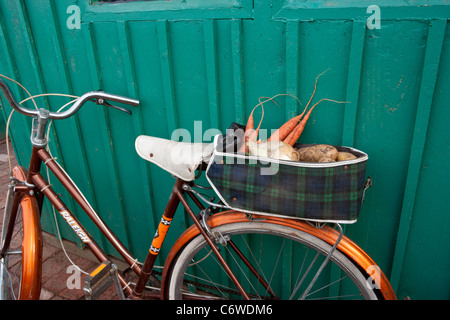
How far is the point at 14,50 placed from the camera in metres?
2.58

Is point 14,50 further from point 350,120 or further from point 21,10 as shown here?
point 350,120

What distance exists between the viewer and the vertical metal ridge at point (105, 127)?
2.17 metres

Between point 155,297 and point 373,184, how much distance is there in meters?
1.46

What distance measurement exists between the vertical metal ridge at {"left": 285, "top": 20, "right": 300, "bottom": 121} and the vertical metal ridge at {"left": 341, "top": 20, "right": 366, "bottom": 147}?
257 mm

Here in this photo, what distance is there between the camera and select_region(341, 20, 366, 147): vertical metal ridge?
1505 mm

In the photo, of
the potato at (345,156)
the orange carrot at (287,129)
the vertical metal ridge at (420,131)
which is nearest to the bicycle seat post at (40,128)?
the orange carrot at (287,129)

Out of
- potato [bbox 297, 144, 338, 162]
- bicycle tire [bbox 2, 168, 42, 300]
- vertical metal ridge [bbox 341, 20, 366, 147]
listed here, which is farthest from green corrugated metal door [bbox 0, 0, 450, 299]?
bicycle tire [bbox 2, 168, 42, 300]

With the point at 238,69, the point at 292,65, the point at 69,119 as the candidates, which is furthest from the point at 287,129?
the point at 69,119

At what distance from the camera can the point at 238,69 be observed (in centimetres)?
181

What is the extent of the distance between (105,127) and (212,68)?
3.31 feet

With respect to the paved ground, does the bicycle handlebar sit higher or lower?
higher

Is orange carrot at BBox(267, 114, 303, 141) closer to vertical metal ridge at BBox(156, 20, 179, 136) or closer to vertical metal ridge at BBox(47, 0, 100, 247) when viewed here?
vertical metal ridge at BBox(156, 20, 179, 136)

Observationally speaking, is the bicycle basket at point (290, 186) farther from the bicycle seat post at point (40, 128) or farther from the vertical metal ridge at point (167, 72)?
the bicycle seat post at point (40, 128)
